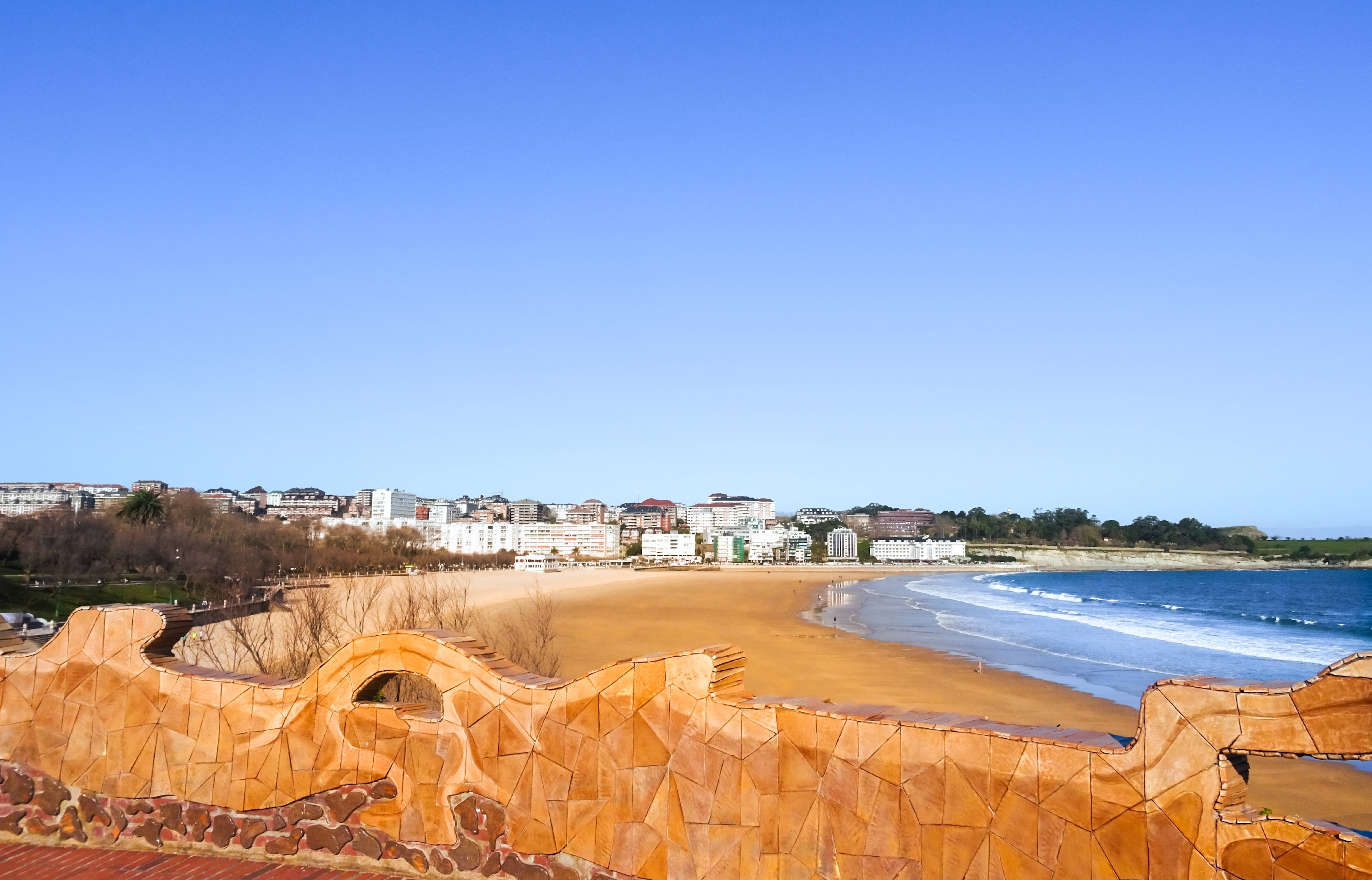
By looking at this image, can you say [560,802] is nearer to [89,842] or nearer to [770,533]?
[89,842]

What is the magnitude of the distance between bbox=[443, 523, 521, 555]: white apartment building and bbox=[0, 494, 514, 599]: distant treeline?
7953 centimetres

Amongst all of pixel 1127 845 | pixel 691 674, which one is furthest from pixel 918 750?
pixel 691 674

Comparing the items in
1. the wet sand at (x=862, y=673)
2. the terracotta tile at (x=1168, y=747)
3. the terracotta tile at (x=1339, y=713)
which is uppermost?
the terracotta tile at (x=1339, y=713)

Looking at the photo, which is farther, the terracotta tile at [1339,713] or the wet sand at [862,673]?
the wet sand at [862,673]

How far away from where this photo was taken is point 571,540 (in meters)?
175

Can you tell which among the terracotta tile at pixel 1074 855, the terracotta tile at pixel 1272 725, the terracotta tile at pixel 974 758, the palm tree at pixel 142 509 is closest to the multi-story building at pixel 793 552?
the palm tree at pixel 142 509

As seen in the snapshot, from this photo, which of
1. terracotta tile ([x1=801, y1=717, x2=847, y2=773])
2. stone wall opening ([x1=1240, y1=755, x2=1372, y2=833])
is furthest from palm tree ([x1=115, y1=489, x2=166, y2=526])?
terracotta tile ([x1=801, y1=717, x2=847, y2=773])

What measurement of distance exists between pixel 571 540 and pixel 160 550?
122700mm

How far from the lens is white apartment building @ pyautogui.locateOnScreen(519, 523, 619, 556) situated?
171m

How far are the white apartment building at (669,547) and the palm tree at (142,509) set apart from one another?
104256mm

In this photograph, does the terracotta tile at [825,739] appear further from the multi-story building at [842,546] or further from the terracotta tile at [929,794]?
the multi-story building at [842,546]

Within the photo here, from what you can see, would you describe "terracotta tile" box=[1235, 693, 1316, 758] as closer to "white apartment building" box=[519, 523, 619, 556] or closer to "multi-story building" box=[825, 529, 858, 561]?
"white apartment building" box=[519, 523, 619, 556]

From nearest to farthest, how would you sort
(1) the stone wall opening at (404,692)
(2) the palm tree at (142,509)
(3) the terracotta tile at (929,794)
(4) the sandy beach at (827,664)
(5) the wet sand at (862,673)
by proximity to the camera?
(3) the terracotta tile at (929,794) < (1) the stone wall opening at (404,692) < (5) the wet sand at (862,673) < (4) the sandy beach at (827,664) < (2) the palm tree at (142,509)

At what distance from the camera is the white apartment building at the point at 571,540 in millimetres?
171375
